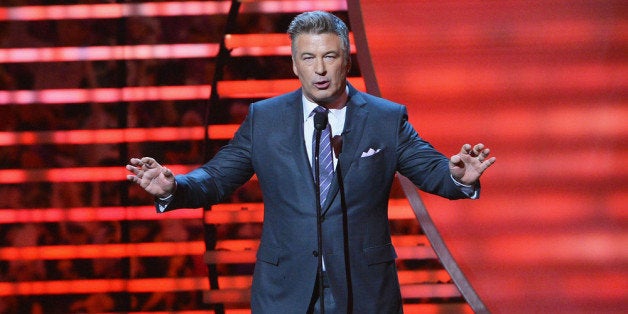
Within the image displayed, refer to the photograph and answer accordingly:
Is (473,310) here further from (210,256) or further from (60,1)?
(60,1)

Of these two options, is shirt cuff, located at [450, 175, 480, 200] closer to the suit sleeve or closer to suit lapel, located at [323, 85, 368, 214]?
the suit sleeve

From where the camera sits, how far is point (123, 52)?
147 inches

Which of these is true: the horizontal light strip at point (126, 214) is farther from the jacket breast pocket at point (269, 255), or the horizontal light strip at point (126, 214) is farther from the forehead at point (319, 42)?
the forehead at point (319, 42)

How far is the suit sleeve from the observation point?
6.95 feet

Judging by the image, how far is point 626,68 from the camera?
12.0ft

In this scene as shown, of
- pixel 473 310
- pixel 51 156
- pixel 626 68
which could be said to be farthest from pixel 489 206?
pixel 51 156

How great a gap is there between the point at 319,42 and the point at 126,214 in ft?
6.27

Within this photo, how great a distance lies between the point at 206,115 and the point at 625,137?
1887 mm

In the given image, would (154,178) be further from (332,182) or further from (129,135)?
(129,135)

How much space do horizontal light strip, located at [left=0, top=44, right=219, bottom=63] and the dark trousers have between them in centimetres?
186

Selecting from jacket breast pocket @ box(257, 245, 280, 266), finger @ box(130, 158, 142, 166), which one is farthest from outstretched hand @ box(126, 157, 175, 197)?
jacket breast pocket @ box(257, 245, 280, 266)

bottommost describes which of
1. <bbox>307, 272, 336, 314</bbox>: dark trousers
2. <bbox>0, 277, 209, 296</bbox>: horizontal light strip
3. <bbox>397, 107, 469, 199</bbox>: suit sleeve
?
<bbox>0, 277, 209, 296</bbox>: horizontal light strip

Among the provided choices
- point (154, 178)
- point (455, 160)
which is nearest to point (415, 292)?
point (455, 160)

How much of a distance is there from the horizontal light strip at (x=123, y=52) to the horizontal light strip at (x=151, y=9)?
0.15 meters
